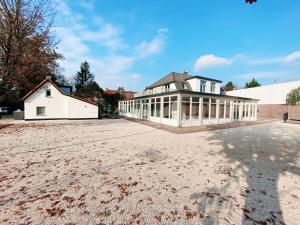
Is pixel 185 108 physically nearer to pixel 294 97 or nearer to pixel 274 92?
pixel 294 97

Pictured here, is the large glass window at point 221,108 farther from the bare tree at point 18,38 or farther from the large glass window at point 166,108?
the bare tree at point 18,38

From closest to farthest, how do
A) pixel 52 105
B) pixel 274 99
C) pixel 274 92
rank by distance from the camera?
pixel 52 105 → pixel 274 99 → pixel 274 92

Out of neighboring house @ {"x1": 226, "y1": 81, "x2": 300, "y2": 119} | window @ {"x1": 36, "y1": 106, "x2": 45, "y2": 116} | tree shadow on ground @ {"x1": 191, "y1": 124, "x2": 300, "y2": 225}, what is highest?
neighboring house @ {"x1": 226, "y1": 81, "x2": 300, "y2": 119}

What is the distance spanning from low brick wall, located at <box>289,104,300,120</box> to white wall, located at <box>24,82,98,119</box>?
1068 inches

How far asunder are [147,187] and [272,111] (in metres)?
31.3

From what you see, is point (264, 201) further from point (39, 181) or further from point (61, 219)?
point (39, 181)

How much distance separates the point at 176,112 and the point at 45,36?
44.2 ft

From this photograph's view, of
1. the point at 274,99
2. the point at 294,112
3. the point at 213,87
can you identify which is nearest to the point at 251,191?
the point at 213,87

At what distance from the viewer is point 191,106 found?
14.9m

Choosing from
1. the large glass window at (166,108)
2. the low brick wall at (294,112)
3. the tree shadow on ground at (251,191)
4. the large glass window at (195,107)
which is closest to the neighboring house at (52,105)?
the large glass window at (166,108)

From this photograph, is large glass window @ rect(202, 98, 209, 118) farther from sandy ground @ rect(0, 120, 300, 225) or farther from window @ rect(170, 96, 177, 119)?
sandy ground @ rect(0, 120, 300, 225)

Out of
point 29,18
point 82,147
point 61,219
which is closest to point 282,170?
point 61,219

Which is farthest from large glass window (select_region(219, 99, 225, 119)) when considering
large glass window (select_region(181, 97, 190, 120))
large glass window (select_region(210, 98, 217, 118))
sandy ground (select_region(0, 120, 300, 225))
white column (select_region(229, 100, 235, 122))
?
sandy ground (select_region(0, 120, 300, 225))

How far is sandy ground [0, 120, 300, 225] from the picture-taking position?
265 centimetres
